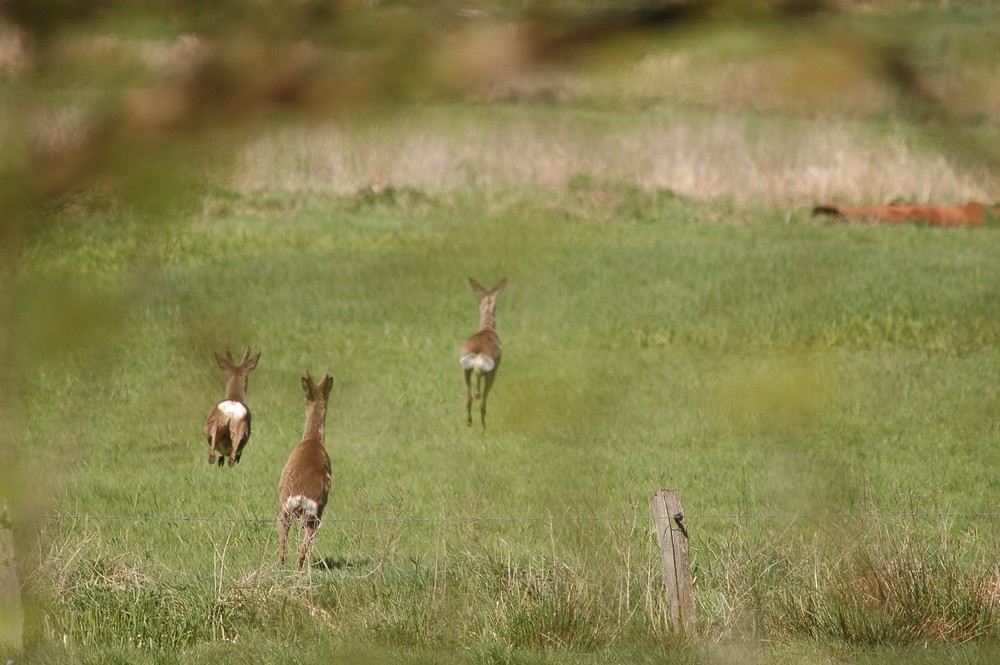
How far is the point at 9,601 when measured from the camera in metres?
4.59

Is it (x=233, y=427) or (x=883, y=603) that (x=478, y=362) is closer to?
(x=883, y=603)

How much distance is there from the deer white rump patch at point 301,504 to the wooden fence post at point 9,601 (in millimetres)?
1548

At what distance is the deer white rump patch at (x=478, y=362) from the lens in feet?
35.0

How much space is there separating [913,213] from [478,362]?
27.7 feet

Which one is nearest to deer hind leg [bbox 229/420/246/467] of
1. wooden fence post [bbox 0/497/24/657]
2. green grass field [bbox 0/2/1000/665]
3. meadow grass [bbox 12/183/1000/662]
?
meadow grass [bbox 12/183/1000/662]

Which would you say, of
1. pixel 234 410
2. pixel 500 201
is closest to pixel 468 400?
pixel 234 410

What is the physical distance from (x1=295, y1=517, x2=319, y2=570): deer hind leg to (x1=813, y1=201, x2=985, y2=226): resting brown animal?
4.79 metres

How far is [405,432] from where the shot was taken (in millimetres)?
11875

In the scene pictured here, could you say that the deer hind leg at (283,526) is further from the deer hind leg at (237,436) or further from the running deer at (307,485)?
the deer hind leg at (237,436)

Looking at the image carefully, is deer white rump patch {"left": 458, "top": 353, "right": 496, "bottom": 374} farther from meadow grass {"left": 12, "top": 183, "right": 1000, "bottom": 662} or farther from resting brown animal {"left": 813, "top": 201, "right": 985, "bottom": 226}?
resting brown animal {"left": 813, "top": 201, "right": 985, "bottom": 226}

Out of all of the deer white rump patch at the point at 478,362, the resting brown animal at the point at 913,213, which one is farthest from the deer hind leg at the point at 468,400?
the resting brown animal at the point at 913,213

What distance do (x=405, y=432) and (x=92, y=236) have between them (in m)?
10.7

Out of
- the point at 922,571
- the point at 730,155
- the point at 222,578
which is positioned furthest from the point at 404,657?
the point at 730,155

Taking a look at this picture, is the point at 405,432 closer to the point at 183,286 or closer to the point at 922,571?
the point at 922,571
